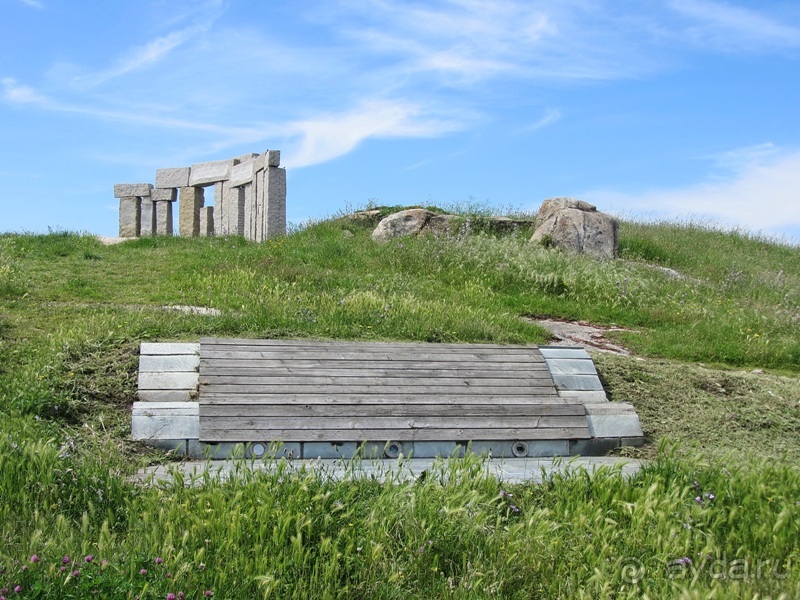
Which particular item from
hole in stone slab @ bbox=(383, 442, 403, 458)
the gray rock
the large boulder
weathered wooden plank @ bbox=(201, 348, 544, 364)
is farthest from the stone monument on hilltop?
hole in stone slab @ bbox=(383, 442, 403, 458)

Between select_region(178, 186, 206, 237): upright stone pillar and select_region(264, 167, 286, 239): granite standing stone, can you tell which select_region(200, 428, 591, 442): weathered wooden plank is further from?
select_region(178, 186, 206, 237): upright stone pillar

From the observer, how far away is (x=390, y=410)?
26.4 ft

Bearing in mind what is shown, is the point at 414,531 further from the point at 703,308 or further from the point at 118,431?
the point at 703,308

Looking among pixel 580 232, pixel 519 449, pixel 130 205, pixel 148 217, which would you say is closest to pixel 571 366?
pixel 519 449

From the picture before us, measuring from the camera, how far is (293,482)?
209 inches

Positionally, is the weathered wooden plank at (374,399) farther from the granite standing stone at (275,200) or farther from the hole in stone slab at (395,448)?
the granite standing stone at (275,200)

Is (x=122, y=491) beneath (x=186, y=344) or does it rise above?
beneath

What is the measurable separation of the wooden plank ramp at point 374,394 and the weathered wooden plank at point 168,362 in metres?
0.13

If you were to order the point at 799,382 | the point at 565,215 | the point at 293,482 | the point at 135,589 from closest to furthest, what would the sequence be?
1. the point at 135,589
2. the point at 293,482
3. the point at 799,382
4. the point at 565,215

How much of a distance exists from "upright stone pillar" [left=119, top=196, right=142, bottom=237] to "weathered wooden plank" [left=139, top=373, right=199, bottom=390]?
58.0 feet

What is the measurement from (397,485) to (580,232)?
14.1 metres

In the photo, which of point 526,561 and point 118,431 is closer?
point 526,561

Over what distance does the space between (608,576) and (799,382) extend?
261 inches

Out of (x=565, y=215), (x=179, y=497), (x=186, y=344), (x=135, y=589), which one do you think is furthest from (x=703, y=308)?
(x=135, y=589)
